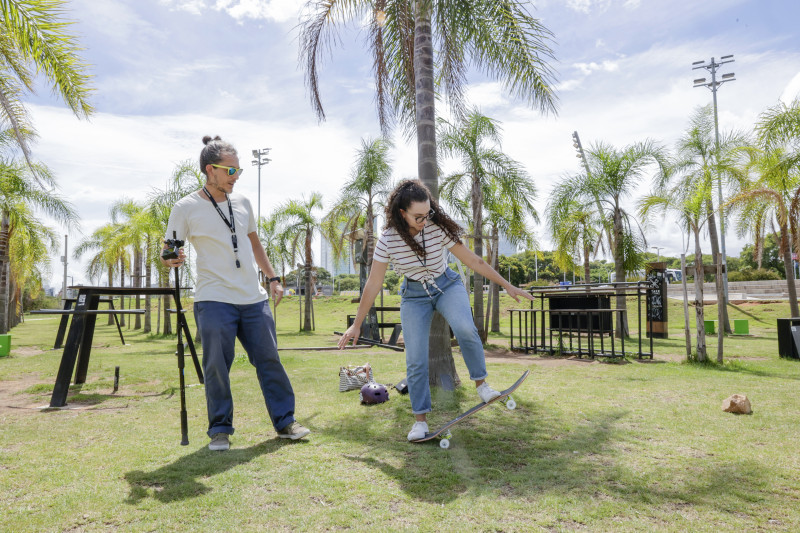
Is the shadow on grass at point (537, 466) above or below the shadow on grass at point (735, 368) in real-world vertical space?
above

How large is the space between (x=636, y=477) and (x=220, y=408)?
2.73 m

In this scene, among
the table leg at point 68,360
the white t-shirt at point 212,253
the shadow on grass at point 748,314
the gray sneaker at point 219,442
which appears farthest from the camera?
the shadow on grass at point 748,314

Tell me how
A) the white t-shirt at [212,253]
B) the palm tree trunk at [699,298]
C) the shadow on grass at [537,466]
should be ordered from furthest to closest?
the palm tree trunk at [699,298]
the white t-shirt at [212,253]
the shadow on grass at [537,466]

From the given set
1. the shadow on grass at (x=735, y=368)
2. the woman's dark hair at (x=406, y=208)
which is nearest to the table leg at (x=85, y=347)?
the woman's dark hair at (x=406, y=208)

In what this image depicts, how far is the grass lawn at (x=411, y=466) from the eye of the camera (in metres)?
2.34

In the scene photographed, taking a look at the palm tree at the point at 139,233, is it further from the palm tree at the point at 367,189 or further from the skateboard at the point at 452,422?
the skateboard at the point at 452,422

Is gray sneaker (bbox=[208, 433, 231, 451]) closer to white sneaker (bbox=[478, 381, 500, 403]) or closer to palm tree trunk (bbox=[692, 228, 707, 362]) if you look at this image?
white sneaker (bbox=[478, 381, 500, 403])

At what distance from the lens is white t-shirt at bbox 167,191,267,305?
3.54 m

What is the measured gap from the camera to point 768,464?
3051mm

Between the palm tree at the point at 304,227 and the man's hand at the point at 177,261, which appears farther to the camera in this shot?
the palm tree at the point at 304,227

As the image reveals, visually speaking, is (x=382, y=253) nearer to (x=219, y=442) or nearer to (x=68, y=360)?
(x=219, y=442)

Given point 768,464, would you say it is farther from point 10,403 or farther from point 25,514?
point 10,403

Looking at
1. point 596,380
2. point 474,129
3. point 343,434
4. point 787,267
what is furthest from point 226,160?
point 787,267

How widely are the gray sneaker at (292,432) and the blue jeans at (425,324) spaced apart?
838 millimetres
